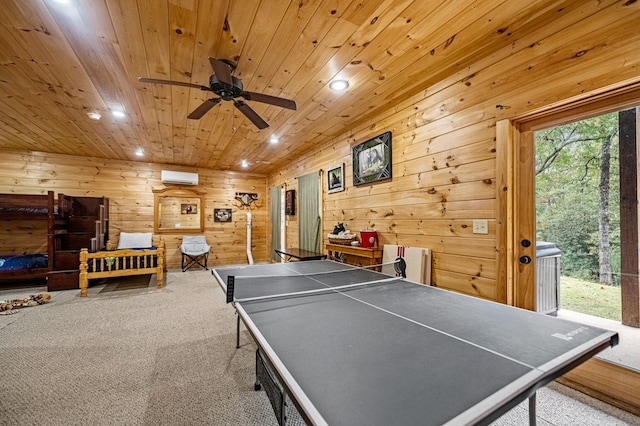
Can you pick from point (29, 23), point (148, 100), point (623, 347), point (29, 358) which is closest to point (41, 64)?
point (29, 23)

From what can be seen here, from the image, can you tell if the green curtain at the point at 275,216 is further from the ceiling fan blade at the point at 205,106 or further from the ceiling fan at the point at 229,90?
the ceiling fan at the point at 229,90

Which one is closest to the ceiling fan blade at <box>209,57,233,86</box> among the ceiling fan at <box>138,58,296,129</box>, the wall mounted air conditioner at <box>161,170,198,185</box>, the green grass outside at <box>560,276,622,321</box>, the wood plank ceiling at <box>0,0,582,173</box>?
the ceiling fan at <box>138,58,296,129</box>

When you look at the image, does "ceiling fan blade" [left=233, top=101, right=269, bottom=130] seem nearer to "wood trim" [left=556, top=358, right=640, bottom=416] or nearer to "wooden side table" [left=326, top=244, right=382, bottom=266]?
"wooden side table" [left=326, top=244, right=382, bottom=266]

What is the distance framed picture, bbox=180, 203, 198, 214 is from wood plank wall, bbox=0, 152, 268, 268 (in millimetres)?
246

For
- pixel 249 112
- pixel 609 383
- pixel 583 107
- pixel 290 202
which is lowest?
pixel 609 383

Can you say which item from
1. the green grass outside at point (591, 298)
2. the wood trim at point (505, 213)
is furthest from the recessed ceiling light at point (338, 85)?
the green grass outside at point (591, 298)

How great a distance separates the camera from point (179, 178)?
20.5 feet

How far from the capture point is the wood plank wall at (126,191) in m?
5.13

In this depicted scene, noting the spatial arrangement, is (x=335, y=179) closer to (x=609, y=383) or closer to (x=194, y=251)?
(x=609, y=383)

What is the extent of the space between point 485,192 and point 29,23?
11.6 feet

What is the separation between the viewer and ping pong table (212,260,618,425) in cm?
64

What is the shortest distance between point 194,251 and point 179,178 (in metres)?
1.71

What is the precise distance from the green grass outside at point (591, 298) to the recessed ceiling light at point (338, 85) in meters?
A: 2.41

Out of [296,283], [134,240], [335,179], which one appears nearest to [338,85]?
[335,179]
